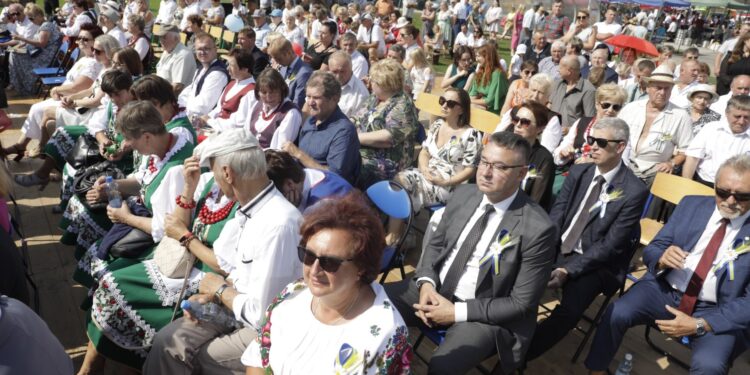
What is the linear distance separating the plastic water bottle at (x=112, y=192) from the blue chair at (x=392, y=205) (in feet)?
5.37

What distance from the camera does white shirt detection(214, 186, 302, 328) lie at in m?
2.40

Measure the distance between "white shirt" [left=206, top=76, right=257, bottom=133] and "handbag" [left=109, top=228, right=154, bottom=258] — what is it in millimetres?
2217

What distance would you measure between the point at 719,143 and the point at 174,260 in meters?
4.51

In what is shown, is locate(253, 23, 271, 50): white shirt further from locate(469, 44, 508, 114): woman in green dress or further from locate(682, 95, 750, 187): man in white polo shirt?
locate(682, 95, 750, 187): man in white polo shirt

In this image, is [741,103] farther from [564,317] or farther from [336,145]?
[336,145]

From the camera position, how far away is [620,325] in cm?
309

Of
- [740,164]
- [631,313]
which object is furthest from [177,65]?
[740,164]

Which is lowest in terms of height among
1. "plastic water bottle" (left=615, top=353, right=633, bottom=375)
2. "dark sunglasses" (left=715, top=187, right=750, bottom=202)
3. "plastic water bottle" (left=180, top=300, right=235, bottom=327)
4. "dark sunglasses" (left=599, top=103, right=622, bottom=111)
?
"plastic water bottle" (left=615, top=353, right=633, bottom=375)

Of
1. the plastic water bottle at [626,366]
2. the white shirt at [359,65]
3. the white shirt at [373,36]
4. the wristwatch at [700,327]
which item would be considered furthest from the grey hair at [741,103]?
the white shirt at [373,36]

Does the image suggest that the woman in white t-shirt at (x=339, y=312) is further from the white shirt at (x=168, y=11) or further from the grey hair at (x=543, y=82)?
the white shirt at (x=168, y=11)

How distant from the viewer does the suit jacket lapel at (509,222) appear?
2793 millimetres

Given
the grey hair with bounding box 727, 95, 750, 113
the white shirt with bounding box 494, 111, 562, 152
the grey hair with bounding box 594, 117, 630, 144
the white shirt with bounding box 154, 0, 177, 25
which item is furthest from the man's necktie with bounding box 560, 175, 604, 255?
the white shirt with bounding box 154, 0, 177, 25

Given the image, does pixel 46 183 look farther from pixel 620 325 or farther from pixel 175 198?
pixel 620 325

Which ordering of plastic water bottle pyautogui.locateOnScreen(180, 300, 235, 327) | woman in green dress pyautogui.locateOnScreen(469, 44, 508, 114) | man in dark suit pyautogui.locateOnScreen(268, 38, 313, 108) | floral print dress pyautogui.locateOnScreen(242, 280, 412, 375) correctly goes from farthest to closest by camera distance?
woman in green dress pyautogui.locateOnScreen(469, 44, 508, 114)
man in dark suit pyautogui.locateOnScreen(268, 38, 313, 108)
plastic water bottle pyautogui.locateOnScreen(180, 300, 235, 327)
floral print dress pyautogui.locateOnScreen(242, 280, 412, 375)
